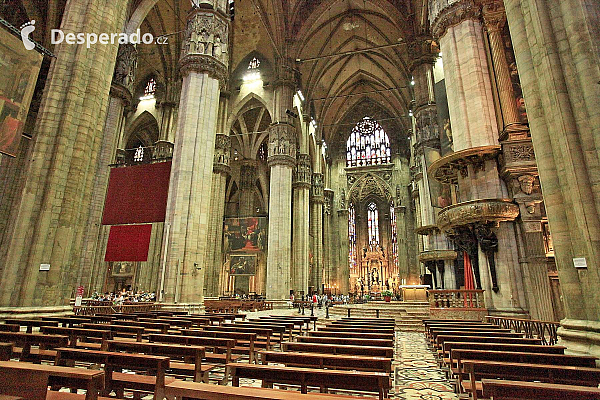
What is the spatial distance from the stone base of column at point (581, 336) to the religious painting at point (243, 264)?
17.9 metres

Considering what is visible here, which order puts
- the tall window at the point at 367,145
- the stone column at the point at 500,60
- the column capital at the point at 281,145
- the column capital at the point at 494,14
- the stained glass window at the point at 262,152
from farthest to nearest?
the tall window at the point at 367,145
the stained glass window at the point at 262,152
the column capital at the point at 281,145
the column capital at the point at 494,14
the stone column at the point at 500,60

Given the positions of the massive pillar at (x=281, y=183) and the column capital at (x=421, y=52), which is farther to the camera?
the massive pillar at (x=281, y=183)

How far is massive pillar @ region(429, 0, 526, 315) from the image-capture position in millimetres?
8594

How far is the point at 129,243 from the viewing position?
49.1 feet

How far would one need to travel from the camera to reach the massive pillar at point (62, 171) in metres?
7.03

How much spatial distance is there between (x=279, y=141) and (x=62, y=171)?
48.1 feet

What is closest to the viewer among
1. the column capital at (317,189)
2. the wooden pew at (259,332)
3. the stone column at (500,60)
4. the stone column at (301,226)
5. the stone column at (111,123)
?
the wooden pew at (259,332)

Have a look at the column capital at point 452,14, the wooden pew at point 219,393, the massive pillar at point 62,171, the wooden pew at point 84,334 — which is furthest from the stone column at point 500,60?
the massive pillar at point 62,171

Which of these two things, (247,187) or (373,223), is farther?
(373,223)

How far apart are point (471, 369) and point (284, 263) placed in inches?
686

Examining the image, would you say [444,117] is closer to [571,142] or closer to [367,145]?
[571,142]

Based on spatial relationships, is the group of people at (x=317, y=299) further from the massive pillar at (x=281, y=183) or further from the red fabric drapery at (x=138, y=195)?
the red fabric drapery at (x=138, y=195)

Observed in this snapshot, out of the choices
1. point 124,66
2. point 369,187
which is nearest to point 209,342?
point 124,66

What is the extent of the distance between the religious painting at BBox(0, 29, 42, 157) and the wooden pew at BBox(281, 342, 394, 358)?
7.26 m
